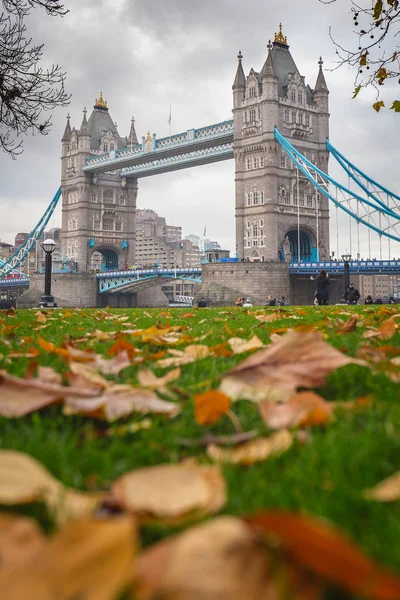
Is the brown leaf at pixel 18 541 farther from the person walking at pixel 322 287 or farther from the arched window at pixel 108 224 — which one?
the arched window at pixel 108 224

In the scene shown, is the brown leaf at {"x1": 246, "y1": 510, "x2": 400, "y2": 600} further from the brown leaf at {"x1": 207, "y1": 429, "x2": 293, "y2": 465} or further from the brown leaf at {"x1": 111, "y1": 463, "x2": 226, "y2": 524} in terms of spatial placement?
the brown leaf at {"x1": 207, "y1": 429, "x2": 293, "y2": 465}

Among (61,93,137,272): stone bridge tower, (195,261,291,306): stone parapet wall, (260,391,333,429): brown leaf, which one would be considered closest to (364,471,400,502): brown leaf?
(260,391,333,429): brown leaf

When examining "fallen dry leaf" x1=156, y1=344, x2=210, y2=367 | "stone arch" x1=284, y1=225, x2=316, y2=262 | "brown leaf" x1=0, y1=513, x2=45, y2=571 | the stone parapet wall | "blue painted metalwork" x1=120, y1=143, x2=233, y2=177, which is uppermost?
"blue painted metalwork" x1=120, y1=143, x2=233, y2=177

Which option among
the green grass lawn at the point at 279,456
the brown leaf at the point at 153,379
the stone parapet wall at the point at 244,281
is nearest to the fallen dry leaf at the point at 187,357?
the brown leaf at the point at 153,379

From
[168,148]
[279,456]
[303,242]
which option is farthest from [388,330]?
[168,148]

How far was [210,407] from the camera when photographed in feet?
4.59

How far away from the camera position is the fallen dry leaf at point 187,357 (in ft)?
7.93

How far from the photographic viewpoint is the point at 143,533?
829 millimetres

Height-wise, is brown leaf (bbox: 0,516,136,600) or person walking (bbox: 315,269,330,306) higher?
person walking (bbox: 315,269,330,306)

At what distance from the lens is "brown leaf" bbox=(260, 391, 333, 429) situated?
1367 mm

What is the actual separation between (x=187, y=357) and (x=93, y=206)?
6294 cm

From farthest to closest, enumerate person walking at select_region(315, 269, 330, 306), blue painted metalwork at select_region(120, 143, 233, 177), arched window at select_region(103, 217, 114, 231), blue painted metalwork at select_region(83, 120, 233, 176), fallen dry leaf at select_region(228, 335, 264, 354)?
arched window at select_region(103, 217, 114, 231), blue painted metalwork at select_region(120, 143, 233, 177), blue painted metalwork at select_region(83, 120, 233, 176), person walking at select_region(315, 269, 330, 306), fallen dry leaf at select_region(228, 335, 264, 354)

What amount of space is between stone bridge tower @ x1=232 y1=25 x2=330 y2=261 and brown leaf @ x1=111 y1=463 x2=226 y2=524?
147ft

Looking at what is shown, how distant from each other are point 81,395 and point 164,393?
0.31m
